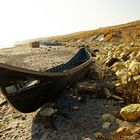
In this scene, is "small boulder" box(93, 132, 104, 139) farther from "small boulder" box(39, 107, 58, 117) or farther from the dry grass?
the dry grass

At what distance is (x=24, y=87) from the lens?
9578 mm

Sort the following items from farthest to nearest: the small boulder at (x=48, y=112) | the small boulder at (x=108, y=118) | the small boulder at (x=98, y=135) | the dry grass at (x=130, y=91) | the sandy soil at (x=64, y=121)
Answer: the dry grass at (x=130, y=91)
the small boulder at (x=48, y=112)
the small boulder at (x=108, y=118)
the sandy soil at (x=64, y=121)
the small boulder at (x=98, y=135)

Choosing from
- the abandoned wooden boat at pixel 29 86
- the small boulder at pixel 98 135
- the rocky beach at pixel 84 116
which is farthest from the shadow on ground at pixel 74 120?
the abandoned wooden boat at pixel 29 86

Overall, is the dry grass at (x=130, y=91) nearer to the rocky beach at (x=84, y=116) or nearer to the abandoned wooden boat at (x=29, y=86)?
the rocky beach at (x=84, y=116)

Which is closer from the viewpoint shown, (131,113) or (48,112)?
(131,113)

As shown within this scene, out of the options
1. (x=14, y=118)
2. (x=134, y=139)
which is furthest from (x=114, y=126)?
(x=14, y=118)

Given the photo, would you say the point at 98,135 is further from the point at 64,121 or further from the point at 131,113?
the point at 64,121

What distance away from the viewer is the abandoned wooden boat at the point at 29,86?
8883 mm

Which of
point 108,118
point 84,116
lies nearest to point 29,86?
point 84,116

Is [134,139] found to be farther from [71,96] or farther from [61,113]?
[71,96]

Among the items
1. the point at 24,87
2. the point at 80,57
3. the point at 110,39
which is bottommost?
the point at 110,39

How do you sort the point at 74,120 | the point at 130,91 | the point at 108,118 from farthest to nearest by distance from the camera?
the point at 130,91, the point at 74,120, the point at 108,118

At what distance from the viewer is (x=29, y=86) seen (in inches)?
380

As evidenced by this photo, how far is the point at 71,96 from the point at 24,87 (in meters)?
2.45
